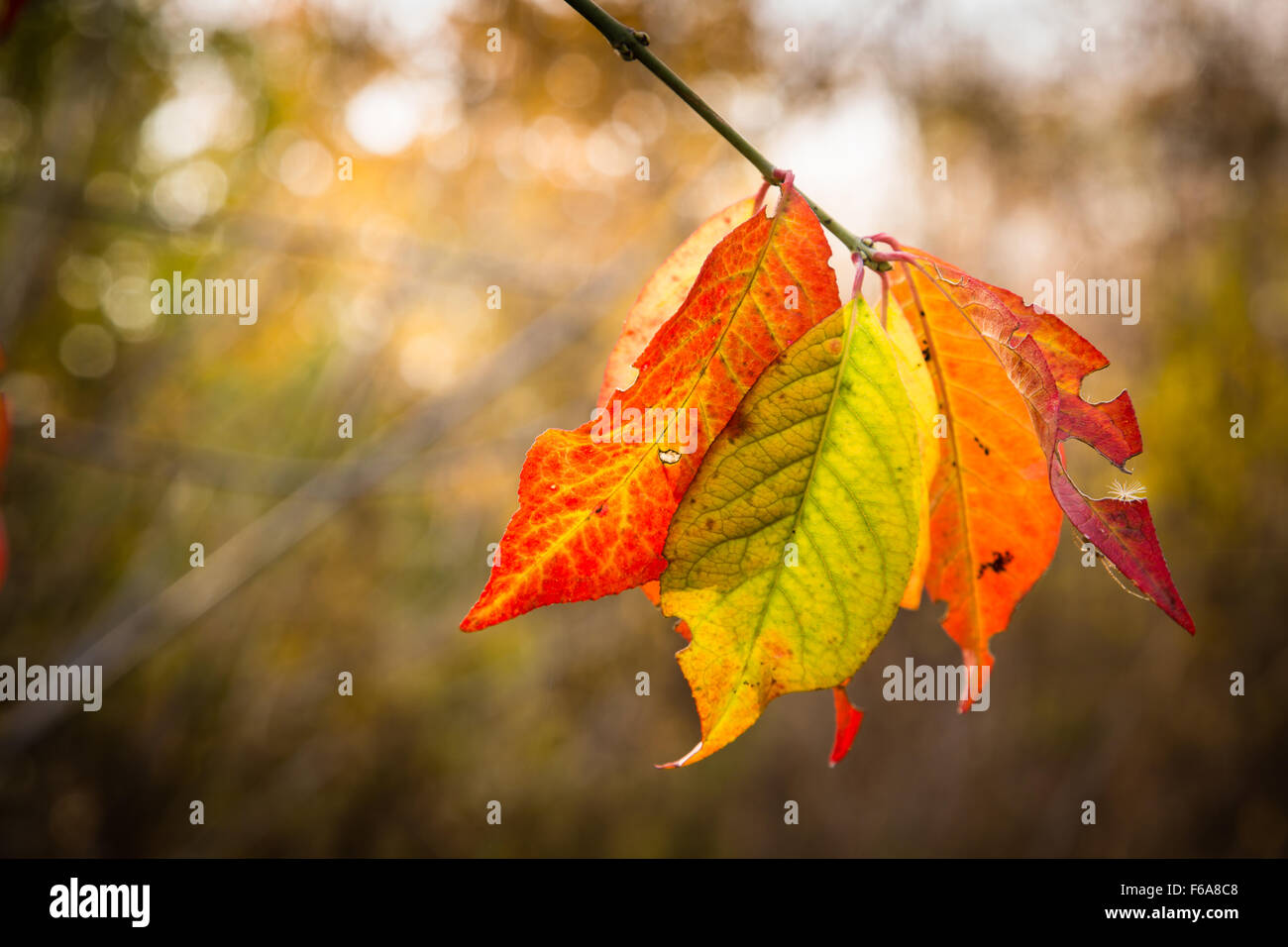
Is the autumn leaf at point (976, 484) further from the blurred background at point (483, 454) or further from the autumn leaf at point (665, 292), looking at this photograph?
the blurred background at point (483, 454)

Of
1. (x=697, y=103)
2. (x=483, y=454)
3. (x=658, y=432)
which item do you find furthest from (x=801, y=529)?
(x=483, y=454)

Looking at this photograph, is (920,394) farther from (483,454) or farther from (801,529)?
(483,454)

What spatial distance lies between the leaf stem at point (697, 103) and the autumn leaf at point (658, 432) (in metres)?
0.02

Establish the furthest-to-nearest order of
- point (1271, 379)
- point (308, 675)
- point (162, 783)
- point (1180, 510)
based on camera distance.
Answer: point (308, 675) < point (162, 783) < point (1180, 510) < point (1271, 379)

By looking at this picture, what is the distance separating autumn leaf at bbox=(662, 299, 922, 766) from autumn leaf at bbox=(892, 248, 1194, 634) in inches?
1.8

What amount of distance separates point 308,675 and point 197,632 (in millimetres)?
392

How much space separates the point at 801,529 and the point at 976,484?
12cm

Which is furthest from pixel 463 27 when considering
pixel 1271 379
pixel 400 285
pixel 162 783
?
pixel 162 783

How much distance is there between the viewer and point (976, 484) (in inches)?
15.6

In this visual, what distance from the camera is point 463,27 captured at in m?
1.84

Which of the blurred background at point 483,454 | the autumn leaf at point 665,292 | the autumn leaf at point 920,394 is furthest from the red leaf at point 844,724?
the blurred background at point 483,454

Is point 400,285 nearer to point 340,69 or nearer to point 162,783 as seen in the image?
point 340,69

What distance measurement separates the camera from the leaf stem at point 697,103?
0.34 meters

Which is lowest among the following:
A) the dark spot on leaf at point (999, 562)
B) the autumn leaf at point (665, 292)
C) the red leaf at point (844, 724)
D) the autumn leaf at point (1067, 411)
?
the red leaf at point (844, 724)
